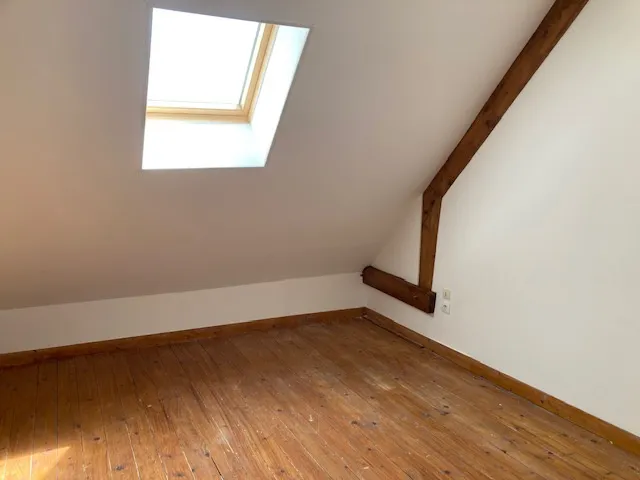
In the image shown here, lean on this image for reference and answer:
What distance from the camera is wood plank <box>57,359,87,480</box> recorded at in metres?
2.33

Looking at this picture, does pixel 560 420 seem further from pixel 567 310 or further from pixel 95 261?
pixel 95 261

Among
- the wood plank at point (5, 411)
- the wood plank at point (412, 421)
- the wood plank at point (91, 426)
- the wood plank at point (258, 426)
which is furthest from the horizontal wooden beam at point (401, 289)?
the wood plank at point (5, 411)

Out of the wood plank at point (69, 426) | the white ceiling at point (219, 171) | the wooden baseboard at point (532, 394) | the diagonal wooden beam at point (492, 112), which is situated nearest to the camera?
the white ceiling at point (219, 171)

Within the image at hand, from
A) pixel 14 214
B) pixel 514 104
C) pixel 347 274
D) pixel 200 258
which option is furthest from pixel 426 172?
pixel 14 214

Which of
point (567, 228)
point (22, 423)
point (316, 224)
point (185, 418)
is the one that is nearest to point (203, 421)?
point (185, 418)

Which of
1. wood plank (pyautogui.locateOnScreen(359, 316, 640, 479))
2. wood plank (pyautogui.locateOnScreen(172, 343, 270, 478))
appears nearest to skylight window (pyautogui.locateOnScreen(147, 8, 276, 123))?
wood plank (pyautogui.locateOnScreen(172, 343, 270, 478))

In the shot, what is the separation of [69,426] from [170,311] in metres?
1.16

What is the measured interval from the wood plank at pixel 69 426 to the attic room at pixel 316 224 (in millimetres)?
15

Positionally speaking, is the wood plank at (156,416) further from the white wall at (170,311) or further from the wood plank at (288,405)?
the wood plank at (288,405)

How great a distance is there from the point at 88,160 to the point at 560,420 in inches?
99.7

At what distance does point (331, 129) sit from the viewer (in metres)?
2.84

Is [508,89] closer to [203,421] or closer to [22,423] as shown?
[203,421]

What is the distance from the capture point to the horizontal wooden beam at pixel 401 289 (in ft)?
12.1

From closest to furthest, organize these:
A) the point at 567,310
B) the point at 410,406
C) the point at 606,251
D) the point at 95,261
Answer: the point at 606,251 → the point at 567,310 → the point at 410,406 → the point at 95,261
